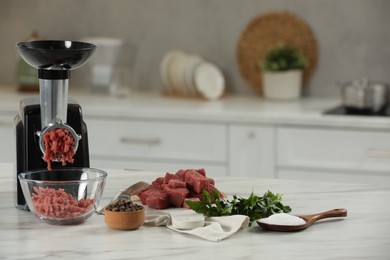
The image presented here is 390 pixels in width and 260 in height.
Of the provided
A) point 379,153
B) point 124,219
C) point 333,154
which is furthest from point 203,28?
point 124,219

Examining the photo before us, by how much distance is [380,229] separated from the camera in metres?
2.02

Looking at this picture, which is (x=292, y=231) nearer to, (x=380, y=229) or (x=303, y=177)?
(x=380, y=229)

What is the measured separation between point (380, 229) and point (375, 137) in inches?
72.5

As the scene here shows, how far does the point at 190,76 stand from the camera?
447 centimetres

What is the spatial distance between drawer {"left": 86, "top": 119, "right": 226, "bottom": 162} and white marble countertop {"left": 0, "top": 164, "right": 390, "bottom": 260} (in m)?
1.74

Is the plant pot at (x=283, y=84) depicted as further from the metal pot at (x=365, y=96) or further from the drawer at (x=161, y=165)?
the drawer at (x=161, y=165)

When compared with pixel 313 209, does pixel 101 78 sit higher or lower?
higher

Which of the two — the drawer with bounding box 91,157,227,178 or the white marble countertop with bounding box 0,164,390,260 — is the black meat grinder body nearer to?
the white marble countertop with bounding box 0,164,390,260

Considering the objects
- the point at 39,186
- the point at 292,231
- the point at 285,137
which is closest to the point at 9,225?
the point at 39,186

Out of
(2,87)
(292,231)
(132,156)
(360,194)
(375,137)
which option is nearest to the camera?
(292,231)

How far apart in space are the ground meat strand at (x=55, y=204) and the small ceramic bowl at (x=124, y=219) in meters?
0.09

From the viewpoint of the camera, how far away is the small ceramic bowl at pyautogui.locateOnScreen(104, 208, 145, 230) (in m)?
2.00

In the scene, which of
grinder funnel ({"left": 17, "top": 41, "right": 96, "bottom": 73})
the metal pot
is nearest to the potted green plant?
the metal pot

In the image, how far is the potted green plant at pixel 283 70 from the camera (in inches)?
173
